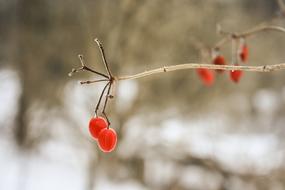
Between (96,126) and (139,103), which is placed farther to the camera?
(139,103)

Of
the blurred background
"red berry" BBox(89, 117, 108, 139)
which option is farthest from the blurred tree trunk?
"red berry" BBox(89, 117, 108, 139)

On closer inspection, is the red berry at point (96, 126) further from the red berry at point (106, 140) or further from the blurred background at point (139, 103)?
the blurred background at point (139, 103)

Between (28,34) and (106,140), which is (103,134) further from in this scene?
(28,34)

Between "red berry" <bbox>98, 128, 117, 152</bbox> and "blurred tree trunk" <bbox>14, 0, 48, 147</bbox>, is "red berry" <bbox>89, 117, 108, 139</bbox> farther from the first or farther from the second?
"blurred tree trunk" <bbox>14, 0, 48, 147</bbox>

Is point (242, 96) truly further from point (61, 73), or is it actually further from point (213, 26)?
point (61, 73)

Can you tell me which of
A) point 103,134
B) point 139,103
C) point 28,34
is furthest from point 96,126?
point 28,34
